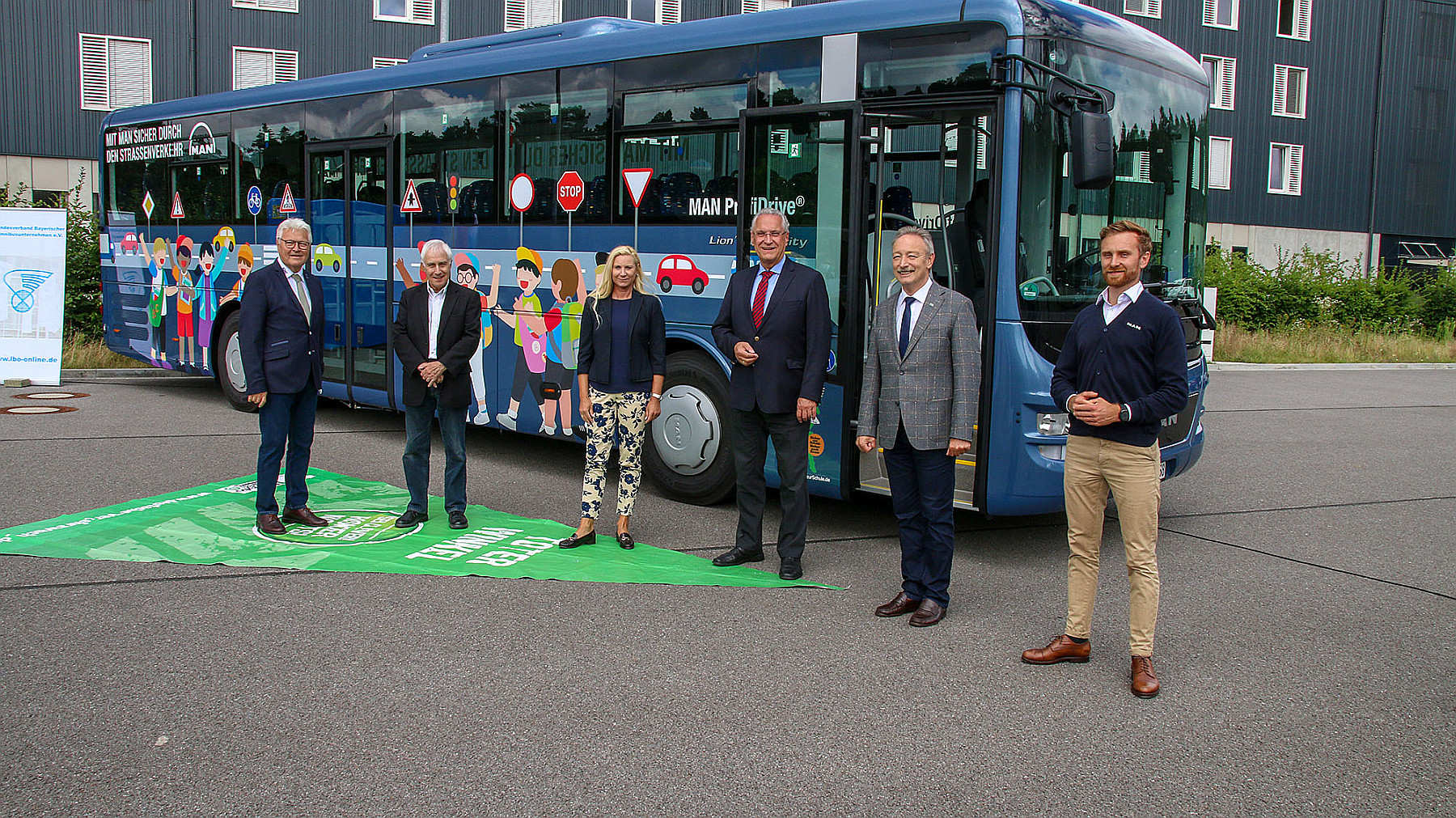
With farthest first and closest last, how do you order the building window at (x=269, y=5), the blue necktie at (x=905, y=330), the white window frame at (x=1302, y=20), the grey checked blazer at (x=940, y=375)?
1. the white window frame at (x=1302, y=20)
2. the building window at (x=269, y=5)
3. the blue necktie at (x=905, y=330)
4. the grey checked blazer at (x=940, y=375)

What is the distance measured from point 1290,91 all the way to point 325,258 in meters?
34.1

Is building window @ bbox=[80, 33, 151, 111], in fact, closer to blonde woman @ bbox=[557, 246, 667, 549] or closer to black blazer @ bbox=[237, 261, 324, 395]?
black blazer @ bbox=[237, 261, 324, 395]

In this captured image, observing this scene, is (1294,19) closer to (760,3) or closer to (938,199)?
(760,3)

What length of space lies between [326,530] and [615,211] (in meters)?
2.79

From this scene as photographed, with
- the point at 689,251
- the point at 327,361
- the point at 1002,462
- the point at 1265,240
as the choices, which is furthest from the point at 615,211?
the point at 1265,240

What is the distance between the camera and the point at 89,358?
15273 mm

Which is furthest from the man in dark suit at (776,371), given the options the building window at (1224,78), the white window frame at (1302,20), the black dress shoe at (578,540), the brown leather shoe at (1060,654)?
the white window frame at (1302,20)

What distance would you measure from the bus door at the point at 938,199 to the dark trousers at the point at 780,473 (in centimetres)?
80

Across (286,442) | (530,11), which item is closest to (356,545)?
(286,442)

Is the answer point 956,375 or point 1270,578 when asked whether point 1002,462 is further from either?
point 1270,578

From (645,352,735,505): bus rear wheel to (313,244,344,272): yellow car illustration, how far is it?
3.83 metres

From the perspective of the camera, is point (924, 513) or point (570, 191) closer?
point (924, 513)

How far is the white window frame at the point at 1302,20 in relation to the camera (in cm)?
3512

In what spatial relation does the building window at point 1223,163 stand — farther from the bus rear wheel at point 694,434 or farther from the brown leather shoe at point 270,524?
the brown leather shoe at point 270,524
